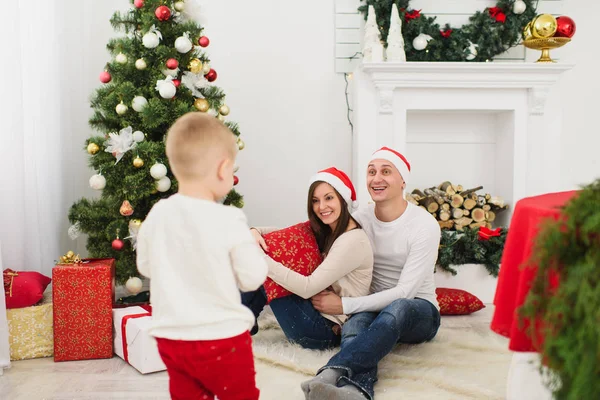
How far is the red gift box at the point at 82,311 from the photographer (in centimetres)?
266

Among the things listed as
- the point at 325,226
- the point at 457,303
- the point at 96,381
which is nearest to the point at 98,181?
the point at 96,381

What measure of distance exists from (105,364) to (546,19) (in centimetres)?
305

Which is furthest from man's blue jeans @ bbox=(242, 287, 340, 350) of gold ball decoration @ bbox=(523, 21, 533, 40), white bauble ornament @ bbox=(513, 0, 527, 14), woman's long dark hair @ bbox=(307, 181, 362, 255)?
white bauble ornament @ bbox=(513, 0, 527, 14)

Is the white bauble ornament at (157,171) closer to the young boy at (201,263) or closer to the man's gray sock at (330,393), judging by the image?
the man's gray sock at (330,393)

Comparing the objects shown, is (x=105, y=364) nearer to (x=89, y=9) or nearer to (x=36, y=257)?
(x=36, y=257)

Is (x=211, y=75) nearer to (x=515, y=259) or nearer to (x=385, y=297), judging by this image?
(x=385, y=297)

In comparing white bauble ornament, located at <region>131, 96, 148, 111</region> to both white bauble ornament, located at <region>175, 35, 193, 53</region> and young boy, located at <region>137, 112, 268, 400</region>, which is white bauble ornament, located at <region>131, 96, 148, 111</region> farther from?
young boy, located at <region>137, 112, 268, 400</region>

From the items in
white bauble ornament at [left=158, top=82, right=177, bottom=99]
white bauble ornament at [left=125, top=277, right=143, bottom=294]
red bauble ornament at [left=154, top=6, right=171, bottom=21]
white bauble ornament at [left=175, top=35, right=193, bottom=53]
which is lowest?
white bauble ornament at [left=125, top=277, right=143, bottom=294]

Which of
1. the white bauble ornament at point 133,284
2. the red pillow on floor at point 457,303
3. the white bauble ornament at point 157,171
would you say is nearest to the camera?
the white bauble ornament at point 157,171

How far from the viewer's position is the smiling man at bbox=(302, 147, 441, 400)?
2.13m

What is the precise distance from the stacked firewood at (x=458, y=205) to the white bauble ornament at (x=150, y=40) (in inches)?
70.6

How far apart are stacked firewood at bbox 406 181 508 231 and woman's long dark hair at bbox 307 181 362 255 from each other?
135 cm

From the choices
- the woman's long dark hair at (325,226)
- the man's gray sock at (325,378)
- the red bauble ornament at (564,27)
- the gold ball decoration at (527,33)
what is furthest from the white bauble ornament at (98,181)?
the red bauble ornament at (564,27)

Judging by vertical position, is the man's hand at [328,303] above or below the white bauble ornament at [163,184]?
below
